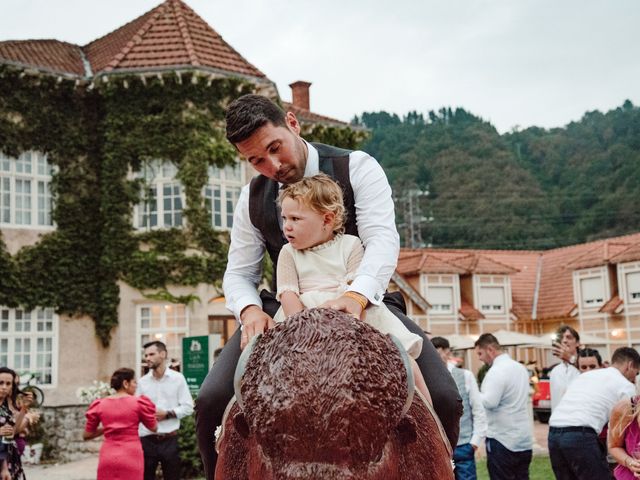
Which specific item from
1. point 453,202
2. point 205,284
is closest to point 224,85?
point 205,284

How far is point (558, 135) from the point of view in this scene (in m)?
83.9

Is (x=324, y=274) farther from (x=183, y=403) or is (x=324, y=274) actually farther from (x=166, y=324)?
(x=166, y=324)

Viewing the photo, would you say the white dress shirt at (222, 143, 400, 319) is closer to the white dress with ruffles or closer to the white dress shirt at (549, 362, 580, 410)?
the white dress with ruffles

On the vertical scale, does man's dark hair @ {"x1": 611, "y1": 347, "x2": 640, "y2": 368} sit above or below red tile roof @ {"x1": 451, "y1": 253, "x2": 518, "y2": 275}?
below

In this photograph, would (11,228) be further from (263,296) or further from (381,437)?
(381,437)

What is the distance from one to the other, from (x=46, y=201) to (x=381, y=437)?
22847 millimetres

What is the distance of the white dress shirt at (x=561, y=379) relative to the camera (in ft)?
34.7

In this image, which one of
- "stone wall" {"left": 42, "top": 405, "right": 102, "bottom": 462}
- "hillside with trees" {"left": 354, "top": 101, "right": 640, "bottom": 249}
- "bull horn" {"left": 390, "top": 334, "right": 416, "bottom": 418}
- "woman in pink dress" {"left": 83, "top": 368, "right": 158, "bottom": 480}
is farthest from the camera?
"hillside with trees" {"left": 354, "top": 101, "right": 640, "bottom": 249}

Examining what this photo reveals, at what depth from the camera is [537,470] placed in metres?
15.1

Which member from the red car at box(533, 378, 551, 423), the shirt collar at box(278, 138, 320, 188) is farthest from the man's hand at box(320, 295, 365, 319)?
the red car at box(533, 378, 551, 423)

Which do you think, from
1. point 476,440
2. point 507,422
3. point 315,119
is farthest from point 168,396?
point 315,119

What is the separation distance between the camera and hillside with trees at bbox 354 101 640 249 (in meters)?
67.6

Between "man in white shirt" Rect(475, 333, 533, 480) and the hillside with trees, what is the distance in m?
53.6

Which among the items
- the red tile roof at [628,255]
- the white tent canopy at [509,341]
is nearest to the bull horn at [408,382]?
the white tent canopy at [509,341]
